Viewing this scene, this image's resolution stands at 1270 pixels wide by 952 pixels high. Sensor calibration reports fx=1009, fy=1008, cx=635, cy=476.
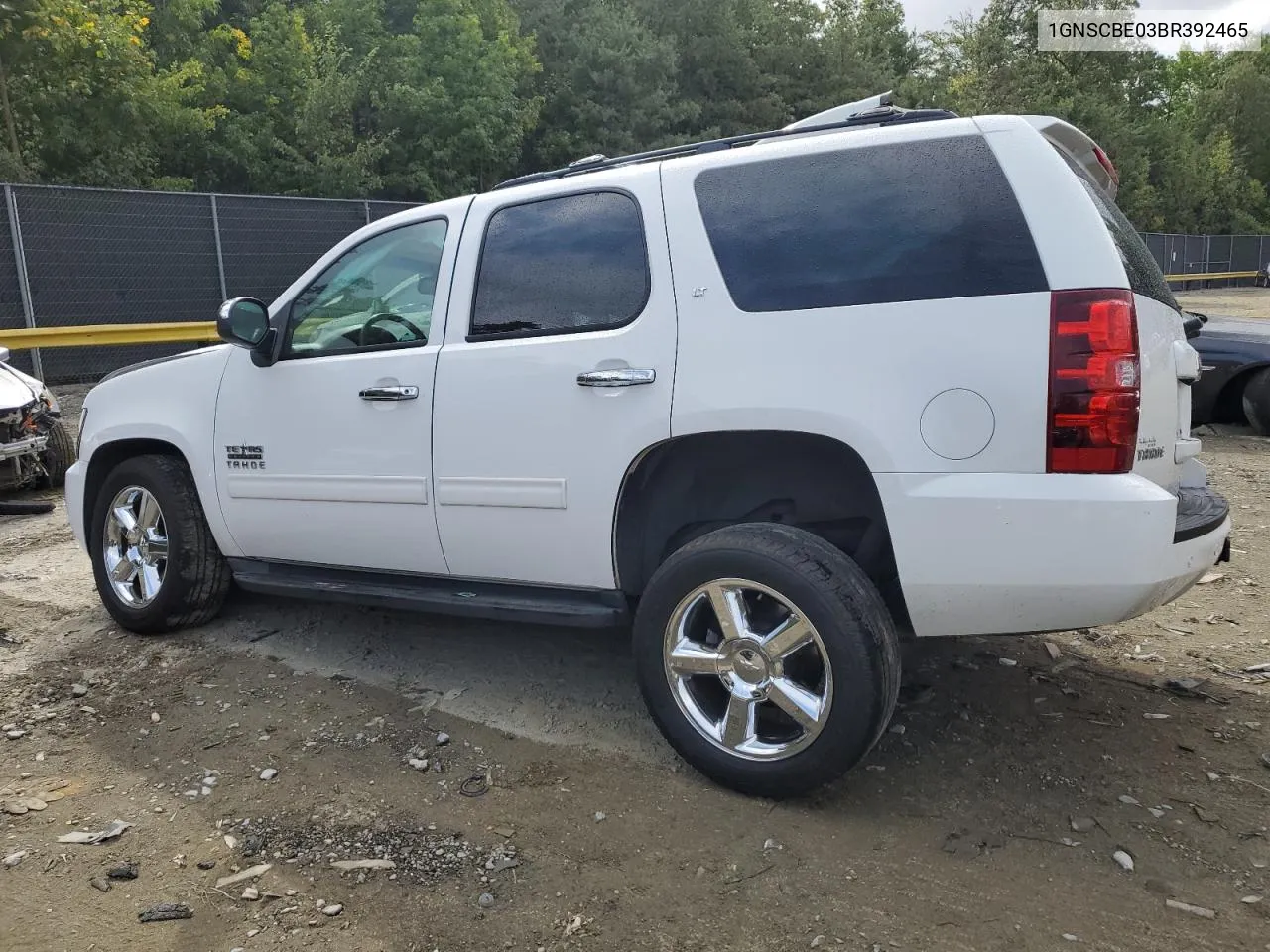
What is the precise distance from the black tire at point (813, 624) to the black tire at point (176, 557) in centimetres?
235

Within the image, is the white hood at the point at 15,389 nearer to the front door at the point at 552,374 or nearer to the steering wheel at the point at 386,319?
the steering wheel at the point at 386,319

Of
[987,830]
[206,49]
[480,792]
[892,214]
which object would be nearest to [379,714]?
[480,792]

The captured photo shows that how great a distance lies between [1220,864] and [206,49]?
81.1 ft

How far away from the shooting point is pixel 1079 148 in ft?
11.0

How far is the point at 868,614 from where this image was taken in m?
2.84

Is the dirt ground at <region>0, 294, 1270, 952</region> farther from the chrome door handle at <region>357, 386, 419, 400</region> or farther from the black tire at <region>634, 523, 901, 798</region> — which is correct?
the chrome door handle at <region>357, 386, 419, 400</region>

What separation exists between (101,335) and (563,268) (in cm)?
935

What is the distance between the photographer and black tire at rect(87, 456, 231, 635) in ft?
14.6

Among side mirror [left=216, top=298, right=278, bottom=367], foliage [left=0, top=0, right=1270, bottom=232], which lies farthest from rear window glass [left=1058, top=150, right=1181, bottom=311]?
foliage [left=0, top=0, right=1270, bottom=232]

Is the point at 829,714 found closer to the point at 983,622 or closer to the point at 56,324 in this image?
the point at 983,622

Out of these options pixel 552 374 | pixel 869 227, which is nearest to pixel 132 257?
pixel 552 374

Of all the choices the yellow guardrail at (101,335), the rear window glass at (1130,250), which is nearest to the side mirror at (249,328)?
the rear window glass at (1130,250)

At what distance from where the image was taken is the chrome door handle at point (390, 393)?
3.67 metres

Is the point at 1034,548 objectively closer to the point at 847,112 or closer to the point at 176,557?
the point at 847,112
